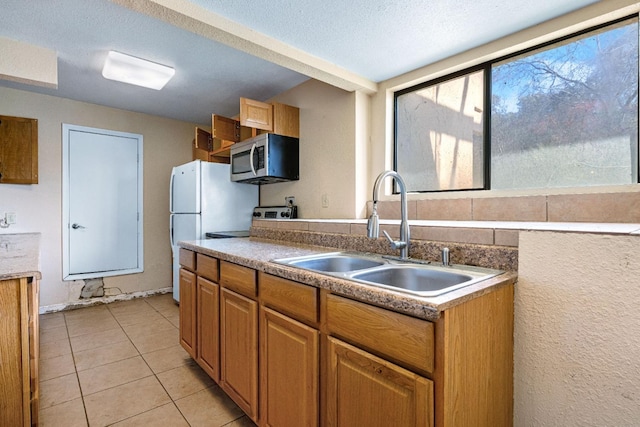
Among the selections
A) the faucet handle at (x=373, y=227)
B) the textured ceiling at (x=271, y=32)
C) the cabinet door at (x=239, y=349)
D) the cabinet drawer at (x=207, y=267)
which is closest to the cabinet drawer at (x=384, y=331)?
the faucet handle at (x=373, y=227)

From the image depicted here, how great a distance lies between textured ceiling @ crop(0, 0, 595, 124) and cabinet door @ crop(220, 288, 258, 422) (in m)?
1.49

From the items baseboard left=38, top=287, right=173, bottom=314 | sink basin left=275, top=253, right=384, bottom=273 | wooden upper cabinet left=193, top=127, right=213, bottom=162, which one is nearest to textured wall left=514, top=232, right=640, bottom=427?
sink basin left=275, top=253, right=384, bottom=273

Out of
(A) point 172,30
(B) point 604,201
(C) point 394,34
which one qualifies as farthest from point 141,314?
(B) point 604,201

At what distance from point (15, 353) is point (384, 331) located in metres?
1.66

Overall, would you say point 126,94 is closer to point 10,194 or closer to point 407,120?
point 10,194

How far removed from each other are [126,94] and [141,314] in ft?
7.56

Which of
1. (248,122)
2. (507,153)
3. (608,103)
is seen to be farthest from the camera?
(248,122)

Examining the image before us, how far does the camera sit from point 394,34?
6.22 feet

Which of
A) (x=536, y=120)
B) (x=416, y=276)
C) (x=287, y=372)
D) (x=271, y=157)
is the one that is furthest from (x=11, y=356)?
(x=536, y=120)

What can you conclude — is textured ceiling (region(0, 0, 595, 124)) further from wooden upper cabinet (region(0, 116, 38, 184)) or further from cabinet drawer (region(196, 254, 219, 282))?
cabinet drawer (region(196, 254, 219, 282))

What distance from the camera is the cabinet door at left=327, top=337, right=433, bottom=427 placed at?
33.7 inches

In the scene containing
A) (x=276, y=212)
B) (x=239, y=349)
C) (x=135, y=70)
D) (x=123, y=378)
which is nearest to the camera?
(x=239, y=349)

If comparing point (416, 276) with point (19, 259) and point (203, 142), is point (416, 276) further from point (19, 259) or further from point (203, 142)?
point (203, 142)

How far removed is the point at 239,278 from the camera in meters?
1.62
